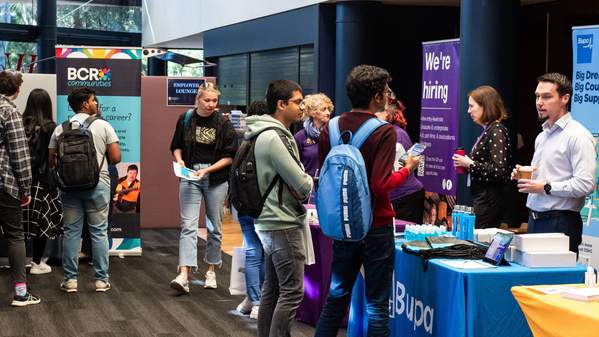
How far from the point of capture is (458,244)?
418cm

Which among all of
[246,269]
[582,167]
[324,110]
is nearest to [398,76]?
[324,110]

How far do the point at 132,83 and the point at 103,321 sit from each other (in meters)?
2.84

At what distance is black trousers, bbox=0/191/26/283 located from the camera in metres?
5.89

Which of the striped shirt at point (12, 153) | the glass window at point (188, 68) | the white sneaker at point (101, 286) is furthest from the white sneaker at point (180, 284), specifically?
the glass window at point (188, 68)

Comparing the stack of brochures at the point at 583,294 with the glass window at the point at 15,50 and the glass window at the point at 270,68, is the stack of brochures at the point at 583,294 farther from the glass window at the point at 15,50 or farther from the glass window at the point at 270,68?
the glass window at the point at 15,50

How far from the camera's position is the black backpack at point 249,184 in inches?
173


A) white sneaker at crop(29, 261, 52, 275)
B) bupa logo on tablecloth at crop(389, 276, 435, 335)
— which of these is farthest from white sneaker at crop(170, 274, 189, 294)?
bupa logo on tablecloth at crop(389, 276, 435, 335)

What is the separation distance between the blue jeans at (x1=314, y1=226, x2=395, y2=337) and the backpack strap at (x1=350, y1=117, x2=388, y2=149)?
1.23 feet

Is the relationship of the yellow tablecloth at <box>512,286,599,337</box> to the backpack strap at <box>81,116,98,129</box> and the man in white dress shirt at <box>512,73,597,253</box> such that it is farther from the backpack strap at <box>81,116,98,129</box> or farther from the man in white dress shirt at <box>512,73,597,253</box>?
the backpack strap at <box>81,116,98,129</box>

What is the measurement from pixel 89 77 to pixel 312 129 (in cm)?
244

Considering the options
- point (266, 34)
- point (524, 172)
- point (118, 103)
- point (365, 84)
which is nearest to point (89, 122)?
point (118, 103)

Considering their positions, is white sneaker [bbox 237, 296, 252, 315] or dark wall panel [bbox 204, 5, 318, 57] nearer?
white sneaker [bbox 237, 296, 252, 315]

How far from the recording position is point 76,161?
20.4ft

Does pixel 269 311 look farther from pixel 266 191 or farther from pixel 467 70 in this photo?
pixel 467 70
